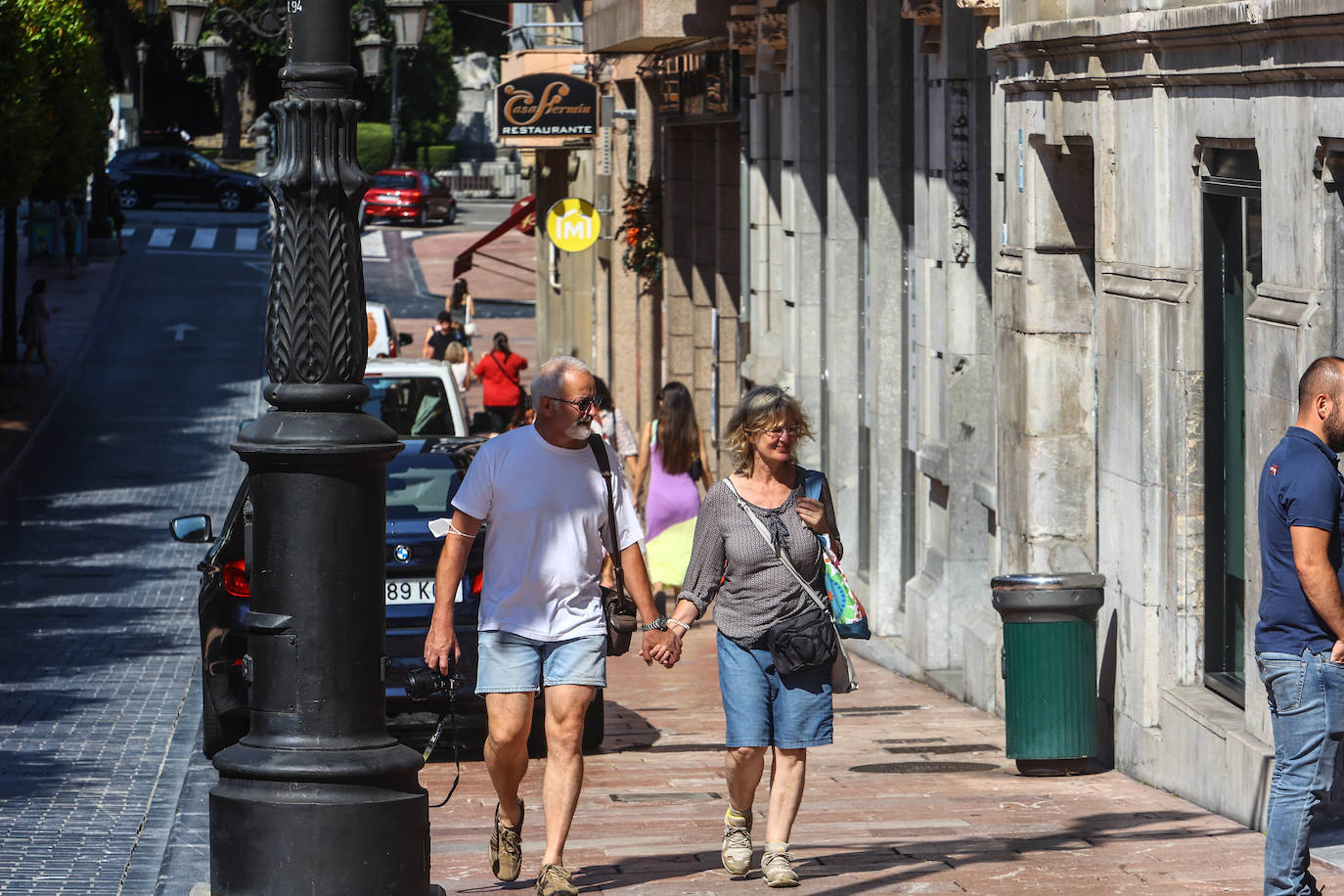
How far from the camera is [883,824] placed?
28.0 feet

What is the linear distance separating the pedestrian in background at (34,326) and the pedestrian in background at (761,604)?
2830cm

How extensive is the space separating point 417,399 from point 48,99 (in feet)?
57.5

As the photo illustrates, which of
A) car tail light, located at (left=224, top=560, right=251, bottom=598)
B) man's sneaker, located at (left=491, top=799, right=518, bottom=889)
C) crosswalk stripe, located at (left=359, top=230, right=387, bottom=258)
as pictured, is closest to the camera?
man's sneaker, located at (left=491, top=799, right=518, bottom=889)

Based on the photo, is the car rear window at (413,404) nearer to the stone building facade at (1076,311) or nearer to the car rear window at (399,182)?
the stone building facade at (1076,311)

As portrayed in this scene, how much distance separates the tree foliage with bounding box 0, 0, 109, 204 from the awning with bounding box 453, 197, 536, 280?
265 inches

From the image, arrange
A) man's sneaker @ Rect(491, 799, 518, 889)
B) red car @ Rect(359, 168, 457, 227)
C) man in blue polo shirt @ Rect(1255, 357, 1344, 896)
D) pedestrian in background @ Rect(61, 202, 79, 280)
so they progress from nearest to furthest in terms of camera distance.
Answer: man in blue polo shirt @ Rect(1255, 357, 1344, 896)
man's sneaker @ Rect(491, 799, 518, 889)
pedestrian in background @ Rect(61, 202, 79, 280)
red car @ Rect(359, 168, 457, 227)

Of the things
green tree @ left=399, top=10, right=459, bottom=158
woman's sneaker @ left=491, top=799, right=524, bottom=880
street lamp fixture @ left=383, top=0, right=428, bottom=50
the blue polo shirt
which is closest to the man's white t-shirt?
woman's sneaker @ left=491, top=799, right=524, bottom=880

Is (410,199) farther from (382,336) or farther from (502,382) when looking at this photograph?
(502,382)

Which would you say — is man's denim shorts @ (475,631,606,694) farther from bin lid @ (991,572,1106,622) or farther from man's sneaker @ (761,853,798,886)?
bin lid @ (991,572,1106,622)

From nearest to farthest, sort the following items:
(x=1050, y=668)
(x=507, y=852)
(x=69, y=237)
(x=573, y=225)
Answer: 1. (x=507, y=852)
2. (x=1050, y=668)
3. (x=573, y=225)
4. (x=69, y=237)

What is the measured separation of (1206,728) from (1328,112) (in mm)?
2661

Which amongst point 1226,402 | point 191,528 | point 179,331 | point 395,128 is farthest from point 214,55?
point 395,128

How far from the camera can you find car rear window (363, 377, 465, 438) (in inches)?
681

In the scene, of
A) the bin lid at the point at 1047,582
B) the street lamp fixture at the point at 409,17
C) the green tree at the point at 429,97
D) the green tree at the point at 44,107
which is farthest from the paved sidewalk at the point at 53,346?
the green tree at the point at 429,97
